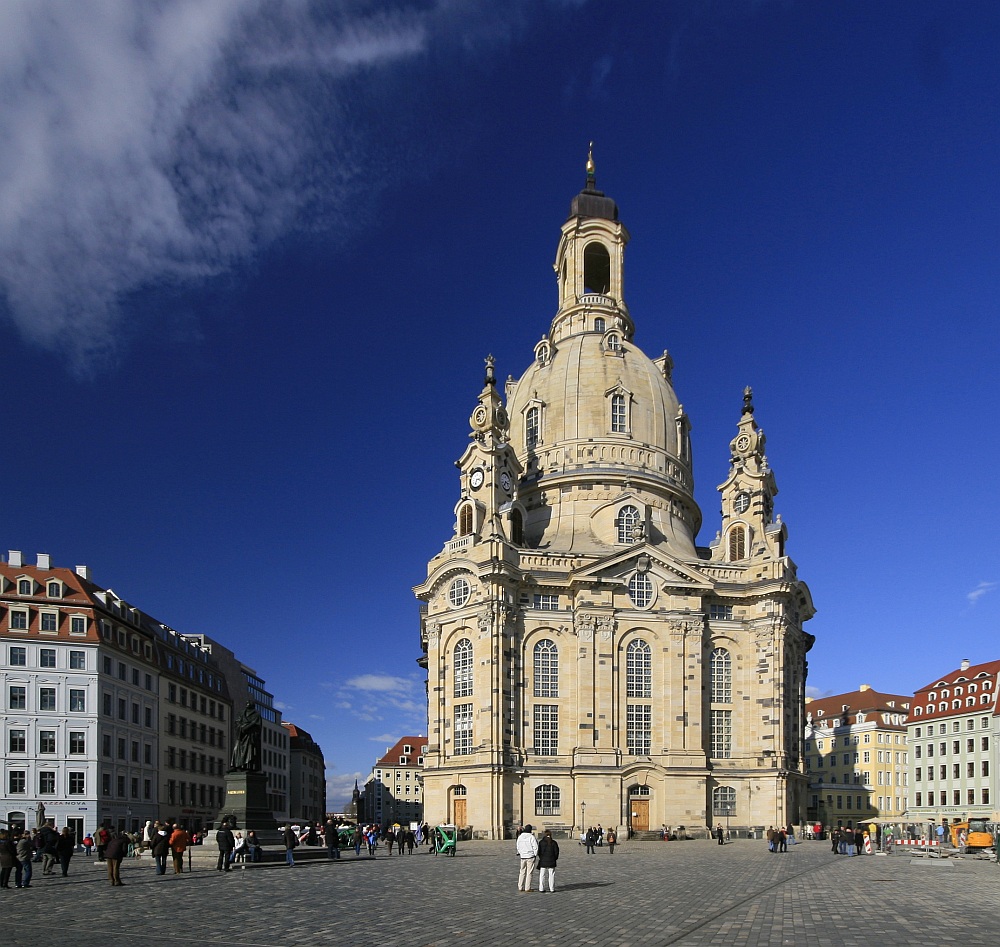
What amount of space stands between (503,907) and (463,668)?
49449 mm

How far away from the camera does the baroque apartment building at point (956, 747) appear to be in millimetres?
98812

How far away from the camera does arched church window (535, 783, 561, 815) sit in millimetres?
71812

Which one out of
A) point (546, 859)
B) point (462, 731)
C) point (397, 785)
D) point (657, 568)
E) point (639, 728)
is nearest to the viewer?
point (546, 859)

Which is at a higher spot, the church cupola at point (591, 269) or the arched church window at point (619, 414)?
the church cupola at point (591, 269)

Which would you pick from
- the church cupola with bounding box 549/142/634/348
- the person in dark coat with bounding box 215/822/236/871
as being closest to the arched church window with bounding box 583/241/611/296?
the church cupola with bounding box 549/142/634/348

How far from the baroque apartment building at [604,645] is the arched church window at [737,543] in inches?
6.1

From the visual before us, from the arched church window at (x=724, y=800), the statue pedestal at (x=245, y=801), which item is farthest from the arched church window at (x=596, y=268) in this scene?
the statue pedestal at (x=245, y=801)

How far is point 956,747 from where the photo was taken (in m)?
104

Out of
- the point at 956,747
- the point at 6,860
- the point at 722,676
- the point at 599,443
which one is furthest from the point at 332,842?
the point at 956,747

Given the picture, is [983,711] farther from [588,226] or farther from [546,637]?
[588,226]

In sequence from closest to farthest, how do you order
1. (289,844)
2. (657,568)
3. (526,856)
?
(526,856), (289,844), (657,568)

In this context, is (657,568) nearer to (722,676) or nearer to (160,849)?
(722,676)

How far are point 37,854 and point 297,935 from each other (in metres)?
29.3

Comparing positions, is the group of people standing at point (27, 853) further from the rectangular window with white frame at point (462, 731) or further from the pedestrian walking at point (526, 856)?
the rectangular window with white frame at point (462, 731)
